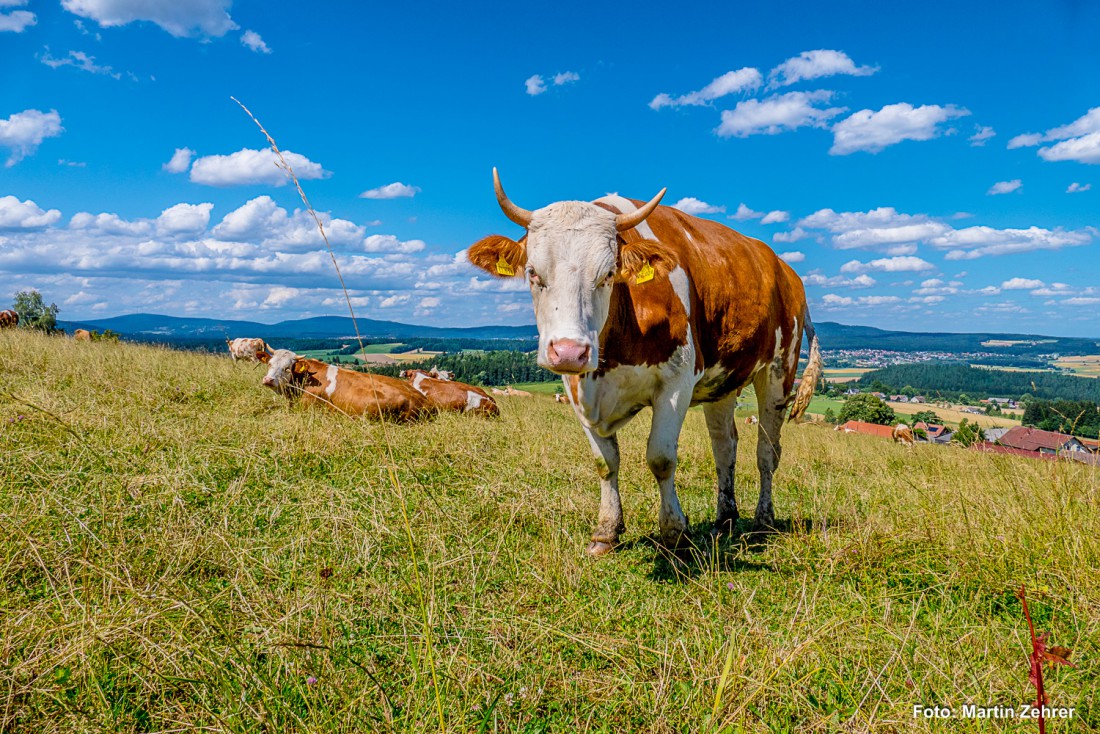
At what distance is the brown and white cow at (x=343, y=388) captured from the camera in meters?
9.55

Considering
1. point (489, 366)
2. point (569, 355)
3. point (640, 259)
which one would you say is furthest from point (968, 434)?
point (489, 366)

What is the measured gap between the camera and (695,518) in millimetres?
5945

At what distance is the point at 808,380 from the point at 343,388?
7.03 m

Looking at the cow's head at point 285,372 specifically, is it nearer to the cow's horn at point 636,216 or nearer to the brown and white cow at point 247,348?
the brown and white cow at point 247,348

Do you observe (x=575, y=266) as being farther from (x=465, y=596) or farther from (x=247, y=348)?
(x=247, y=348)

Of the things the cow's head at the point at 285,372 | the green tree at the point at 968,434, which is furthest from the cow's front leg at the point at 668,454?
the cow's head at the point at 285,372

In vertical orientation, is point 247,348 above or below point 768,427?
above

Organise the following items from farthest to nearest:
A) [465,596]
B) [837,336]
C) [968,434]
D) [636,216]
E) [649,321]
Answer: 1. [837,336]
2. [968,434]
3. [649,321]
4. [636,216]
5. [465,596]

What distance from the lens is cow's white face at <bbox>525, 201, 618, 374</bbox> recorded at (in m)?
3.46

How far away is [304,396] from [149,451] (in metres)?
4.17

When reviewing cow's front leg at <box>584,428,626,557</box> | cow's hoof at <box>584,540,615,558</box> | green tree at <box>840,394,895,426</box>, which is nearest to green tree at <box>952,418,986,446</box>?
cow's front leg at <box>584,428,626,557</box>

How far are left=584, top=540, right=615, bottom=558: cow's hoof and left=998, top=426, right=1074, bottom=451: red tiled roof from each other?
4055 mm

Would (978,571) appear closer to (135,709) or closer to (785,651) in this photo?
(785,651)

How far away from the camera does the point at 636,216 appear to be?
397 cm
